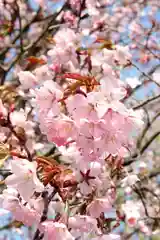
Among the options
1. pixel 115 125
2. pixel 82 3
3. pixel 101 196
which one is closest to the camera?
pixel 115 125

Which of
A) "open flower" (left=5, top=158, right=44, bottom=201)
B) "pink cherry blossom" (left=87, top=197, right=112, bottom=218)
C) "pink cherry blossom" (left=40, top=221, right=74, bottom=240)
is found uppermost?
"open flower" (left=5, top=158, right=44, bottom=201)

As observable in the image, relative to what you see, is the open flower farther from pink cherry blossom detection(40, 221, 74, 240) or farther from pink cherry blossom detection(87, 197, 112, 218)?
pink cherry blossom detection(87, 197, 112, 218)

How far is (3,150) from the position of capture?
4.51 feet

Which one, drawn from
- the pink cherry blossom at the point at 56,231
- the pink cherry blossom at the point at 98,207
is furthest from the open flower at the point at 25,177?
the pink cherry blossom at the point at 98,207

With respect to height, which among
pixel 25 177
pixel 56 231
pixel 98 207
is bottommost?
pixel 98 207

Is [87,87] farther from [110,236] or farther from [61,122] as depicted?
[110,236]

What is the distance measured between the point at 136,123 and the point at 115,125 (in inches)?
3.2

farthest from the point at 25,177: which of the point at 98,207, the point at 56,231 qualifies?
the point at 98,207

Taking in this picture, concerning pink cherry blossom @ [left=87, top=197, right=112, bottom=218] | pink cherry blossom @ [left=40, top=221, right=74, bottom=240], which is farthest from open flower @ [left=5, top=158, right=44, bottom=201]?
pink cherry blossom @ [left=87, top=197, right=112, bottom=218]

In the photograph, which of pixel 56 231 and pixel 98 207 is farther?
pixel 98 207

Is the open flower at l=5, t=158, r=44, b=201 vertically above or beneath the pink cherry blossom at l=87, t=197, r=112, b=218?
above

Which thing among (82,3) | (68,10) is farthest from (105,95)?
(68,10)

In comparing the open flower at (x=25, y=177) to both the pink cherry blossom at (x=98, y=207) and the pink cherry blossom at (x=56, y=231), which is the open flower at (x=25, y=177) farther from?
the pink cherry blossom at (x=98, y=207)

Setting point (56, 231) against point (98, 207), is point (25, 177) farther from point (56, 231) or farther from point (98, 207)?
point (98, 207)
